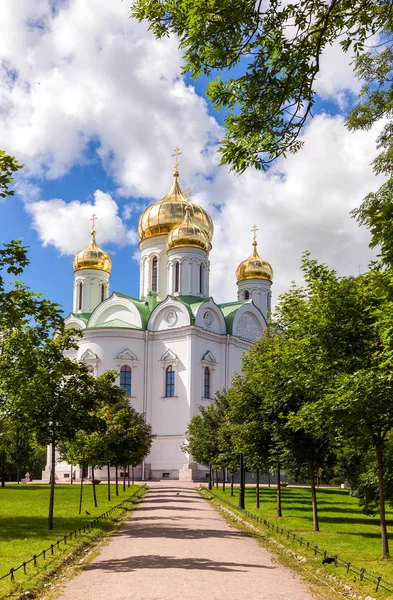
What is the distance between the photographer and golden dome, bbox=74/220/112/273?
214 feet

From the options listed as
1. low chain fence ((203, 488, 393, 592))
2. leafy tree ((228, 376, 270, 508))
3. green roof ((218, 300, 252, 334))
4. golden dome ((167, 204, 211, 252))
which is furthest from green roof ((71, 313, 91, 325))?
low chain fence ((203, 488, 393, 592))

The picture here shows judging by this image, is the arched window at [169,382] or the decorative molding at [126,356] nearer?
the arched window at [169,382]

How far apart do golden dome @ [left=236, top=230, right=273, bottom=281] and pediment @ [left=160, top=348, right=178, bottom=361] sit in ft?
54.7

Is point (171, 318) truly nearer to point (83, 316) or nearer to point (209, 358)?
point (209, 358)

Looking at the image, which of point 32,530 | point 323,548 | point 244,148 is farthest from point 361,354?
point 32,530

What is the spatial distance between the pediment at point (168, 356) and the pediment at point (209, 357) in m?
2.35

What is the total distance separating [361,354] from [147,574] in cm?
648

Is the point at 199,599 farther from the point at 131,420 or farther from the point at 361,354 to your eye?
the point at 131,420

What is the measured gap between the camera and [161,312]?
185 feet

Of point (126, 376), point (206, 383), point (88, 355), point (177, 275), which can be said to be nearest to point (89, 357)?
point (88, 355)

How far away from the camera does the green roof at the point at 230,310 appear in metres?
58.2

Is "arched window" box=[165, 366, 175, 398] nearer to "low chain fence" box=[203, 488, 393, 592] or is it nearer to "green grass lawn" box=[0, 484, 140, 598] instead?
"green grass lawn" box=[0, 484, 140, 598]

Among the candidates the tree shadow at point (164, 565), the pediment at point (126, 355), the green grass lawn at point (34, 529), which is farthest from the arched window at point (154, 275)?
the tree shadow at point (164, 565)

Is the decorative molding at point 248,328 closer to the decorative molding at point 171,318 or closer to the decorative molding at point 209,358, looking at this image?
the decorative molding at point 209,358
